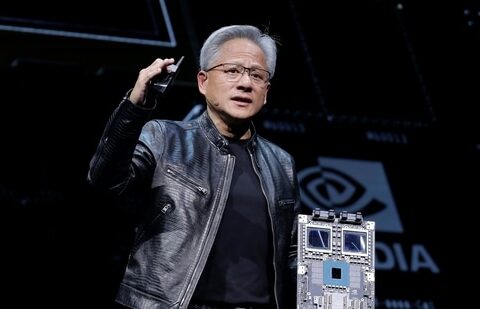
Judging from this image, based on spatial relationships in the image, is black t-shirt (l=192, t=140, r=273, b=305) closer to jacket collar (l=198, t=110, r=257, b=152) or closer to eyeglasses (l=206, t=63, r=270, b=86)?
jacket collar (l=198, t=110, r=257, b=152)

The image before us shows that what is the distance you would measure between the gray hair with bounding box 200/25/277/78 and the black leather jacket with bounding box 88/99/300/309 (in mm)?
173

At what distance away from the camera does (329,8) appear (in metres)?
3.74

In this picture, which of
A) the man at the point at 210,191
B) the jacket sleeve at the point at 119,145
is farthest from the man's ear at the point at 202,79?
the jacket sleeve at the point at 119,145

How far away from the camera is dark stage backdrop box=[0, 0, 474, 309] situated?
10.6 ft

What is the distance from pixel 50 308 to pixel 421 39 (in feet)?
6.79

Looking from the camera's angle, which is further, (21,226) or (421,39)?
(421,39)

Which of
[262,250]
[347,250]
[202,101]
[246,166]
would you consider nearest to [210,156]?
[246,166]

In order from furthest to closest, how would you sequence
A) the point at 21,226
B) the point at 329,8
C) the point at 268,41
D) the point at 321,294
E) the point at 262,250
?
the point at 329,8, the point at 21,226, the point at 268,41, the point at 262,250, the point at 321,294

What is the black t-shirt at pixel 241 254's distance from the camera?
1.91 meters

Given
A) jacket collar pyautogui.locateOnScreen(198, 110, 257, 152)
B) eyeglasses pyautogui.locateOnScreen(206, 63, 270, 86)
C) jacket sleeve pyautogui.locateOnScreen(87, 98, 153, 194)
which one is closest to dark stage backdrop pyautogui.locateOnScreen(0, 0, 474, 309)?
jacket collar pyautogui.locateOnScreen(198, 110, 257, 152)

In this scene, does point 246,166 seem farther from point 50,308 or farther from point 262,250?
point 50,308

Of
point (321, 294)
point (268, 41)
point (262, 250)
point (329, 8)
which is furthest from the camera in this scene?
point (329, 8)

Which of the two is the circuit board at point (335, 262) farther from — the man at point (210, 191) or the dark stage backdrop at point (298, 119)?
the dark stage backdrop at point (298, 119)

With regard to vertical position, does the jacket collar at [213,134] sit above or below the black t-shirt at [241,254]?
above
